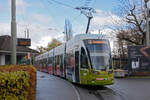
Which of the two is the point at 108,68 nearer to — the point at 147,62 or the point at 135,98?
the point at 135,98

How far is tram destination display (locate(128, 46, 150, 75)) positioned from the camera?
24203 millimetres

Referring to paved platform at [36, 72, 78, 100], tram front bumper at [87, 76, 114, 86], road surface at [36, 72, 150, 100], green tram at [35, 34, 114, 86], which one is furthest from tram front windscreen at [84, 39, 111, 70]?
paved platform at [36, 72, 78, 100]

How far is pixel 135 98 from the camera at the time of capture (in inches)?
447

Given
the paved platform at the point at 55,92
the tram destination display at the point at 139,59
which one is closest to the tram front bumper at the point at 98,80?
the paved platform at the point at 55,92

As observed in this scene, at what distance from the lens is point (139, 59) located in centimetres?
2427

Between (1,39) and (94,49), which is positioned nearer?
(94,49)

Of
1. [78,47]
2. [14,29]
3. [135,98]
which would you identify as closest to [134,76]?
[78,47]

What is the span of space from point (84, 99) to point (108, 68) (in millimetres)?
3534

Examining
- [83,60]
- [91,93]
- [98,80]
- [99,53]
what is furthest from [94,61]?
[91,93]

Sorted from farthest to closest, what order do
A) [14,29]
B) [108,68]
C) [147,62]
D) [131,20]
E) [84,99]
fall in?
[131,20] < [147,62] < [108,68] < [84,99] < [14,29]

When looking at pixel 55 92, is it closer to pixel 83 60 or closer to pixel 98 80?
pixel 98 80

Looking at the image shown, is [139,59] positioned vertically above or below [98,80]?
above

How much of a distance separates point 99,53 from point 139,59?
11.5 meters

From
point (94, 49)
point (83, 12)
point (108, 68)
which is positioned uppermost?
point (83, 12)
